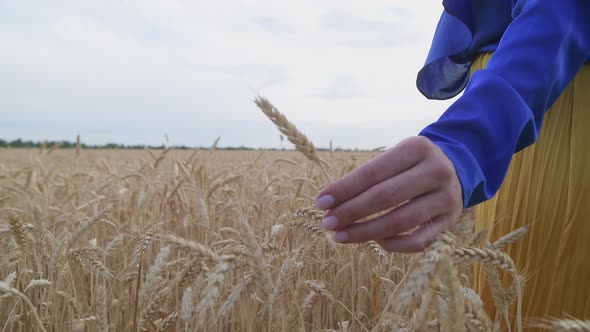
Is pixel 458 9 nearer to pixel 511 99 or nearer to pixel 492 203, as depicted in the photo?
pixel 492 203

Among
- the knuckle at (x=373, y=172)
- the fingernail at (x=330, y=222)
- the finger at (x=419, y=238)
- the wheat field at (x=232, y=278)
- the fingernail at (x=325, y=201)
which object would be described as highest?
the knuckle at (x=373, y=172)

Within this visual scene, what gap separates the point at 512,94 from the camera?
0.84m

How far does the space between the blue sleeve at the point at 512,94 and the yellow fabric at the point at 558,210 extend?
189 mm

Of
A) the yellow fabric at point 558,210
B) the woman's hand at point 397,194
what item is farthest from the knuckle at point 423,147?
the yellow fabric at point 558,210

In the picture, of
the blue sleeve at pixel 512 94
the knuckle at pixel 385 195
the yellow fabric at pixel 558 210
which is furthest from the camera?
the yellow fabric at pixel 558 210

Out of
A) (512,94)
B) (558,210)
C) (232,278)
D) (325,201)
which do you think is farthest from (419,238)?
(232,278)

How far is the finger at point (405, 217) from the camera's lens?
71cm

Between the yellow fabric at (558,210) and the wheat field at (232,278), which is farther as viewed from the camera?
the yellow fabric at (558,210)

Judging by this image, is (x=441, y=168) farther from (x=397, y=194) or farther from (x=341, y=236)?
(x=341, y=236)

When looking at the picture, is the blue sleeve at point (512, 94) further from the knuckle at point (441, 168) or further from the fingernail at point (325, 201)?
the fingernail at point (325, 201)

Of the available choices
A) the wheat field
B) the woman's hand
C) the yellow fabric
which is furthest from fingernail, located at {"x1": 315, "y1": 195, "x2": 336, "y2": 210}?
the yellow fabric

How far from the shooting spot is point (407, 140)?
28.3 inches

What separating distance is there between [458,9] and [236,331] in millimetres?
1260

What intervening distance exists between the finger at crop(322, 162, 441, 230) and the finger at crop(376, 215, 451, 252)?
68 millimetres
